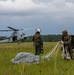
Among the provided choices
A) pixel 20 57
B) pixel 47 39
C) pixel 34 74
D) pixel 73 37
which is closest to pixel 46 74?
pixel 34 74

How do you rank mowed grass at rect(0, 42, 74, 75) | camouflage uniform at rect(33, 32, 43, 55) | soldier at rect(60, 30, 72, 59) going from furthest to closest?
camouflage uniform at rect(33, 32, 43, 55) → soldier at rect(60, 30, 72, 59) → mowed grass at rect(0, 42, 74, 75)

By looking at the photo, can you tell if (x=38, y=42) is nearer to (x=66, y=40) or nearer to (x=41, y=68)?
(x=66, y=40)

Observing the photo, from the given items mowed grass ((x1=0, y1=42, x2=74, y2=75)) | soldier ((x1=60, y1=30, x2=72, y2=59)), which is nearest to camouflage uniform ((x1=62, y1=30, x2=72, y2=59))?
soldier ((x1=60, y1=30, x2=72, y2=59))

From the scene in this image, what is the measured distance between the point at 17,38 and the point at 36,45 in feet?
185

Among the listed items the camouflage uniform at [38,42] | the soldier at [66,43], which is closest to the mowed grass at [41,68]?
the soldier at [66,43]

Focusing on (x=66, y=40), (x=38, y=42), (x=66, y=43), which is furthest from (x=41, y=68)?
(x=38, y=42)

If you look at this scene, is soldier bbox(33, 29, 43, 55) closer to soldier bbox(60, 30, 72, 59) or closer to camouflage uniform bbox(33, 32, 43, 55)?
camouflage uniform bbox(33, 32, 43, 55)

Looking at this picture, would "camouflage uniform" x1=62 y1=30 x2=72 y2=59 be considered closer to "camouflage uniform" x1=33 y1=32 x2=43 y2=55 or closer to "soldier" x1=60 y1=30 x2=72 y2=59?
"soldier" x1=60 y1=30 x2=72 y2=59

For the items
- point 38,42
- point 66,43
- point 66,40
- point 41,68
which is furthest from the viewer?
point 38,42

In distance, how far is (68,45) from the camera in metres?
18.8

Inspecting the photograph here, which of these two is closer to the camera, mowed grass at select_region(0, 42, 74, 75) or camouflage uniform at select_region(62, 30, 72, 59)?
mowed grass at select_region(0, 42, 74, 75)

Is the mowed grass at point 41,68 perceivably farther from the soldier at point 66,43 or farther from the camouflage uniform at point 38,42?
the camouflage uniform at point 38,42

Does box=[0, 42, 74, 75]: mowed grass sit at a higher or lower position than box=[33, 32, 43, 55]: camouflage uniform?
lower

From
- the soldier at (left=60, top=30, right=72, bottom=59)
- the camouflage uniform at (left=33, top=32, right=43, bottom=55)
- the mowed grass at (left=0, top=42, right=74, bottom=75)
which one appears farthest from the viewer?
the camouflage uniform at (left=33, top=32, right=43, bottom=55)
